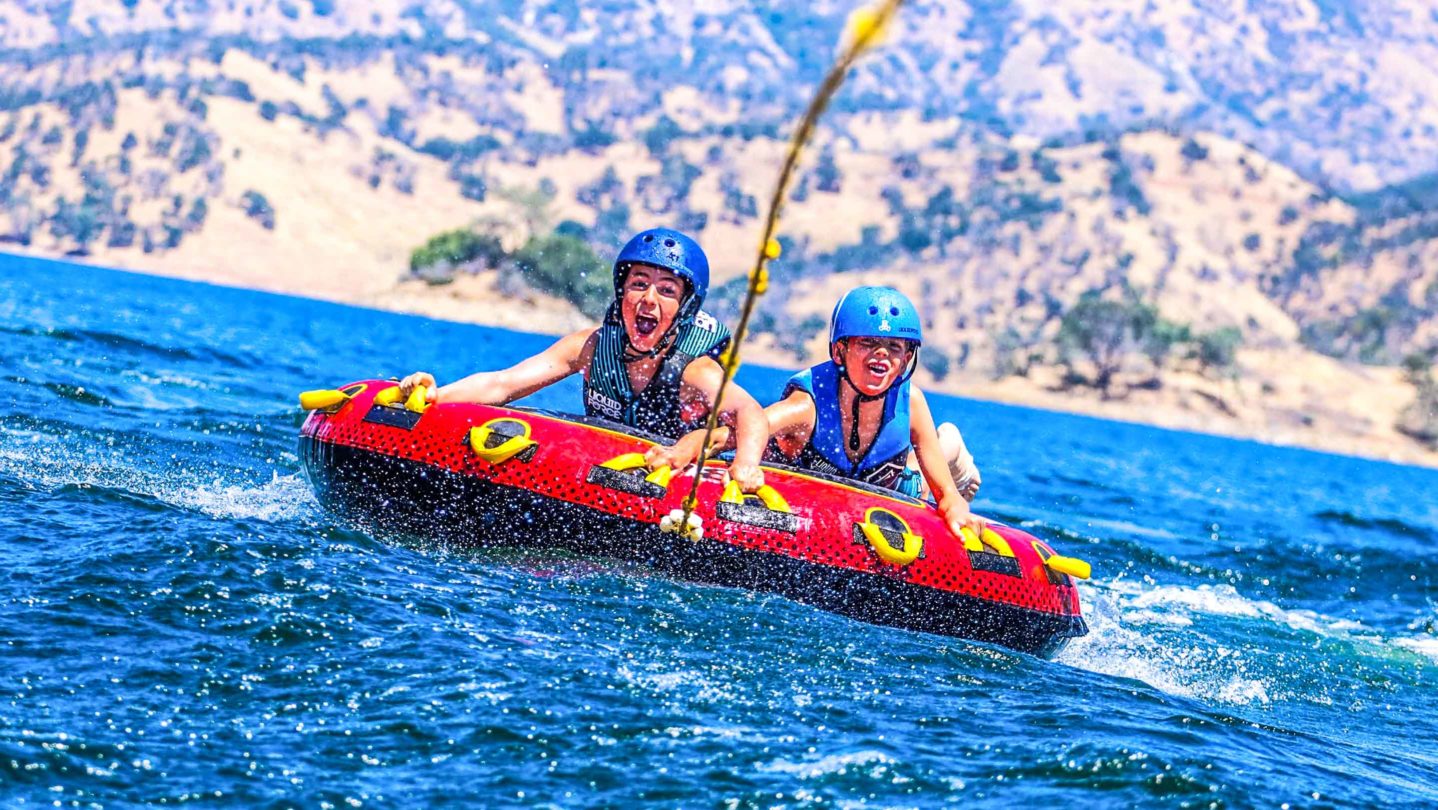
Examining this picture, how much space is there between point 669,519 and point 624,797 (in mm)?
2389

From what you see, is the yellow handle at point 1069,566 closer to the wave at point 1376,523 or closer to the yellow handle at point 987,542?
the yellow handle at point 987,542

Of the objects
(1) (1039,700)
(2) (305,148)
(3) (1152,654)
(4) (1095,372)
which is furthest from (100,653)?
(2) (305,148)

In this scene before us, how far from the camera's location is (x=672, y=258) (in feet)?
29.8

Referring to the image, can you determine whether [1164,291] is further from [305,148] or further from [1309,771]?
[1309,771]

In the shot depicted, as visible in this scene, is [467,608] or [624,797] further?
[467,608]

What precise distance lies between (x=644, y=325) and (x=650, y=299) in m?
0.16

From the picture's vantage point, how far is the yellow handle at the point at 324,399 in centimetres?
920

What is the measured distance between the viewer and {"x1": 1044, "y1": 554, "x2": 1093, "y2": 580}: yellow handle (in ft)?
29.3

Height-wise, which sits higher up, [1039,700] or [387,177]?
[387,177]

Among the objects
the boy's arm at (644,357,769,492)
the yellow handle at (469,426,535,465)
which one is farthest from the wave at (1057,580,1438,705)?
the yellow handle at (469,426,535,465)

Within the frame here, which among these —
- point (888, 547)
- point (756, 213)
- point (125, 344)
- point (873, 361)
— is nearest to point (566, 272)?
point (756, 213)

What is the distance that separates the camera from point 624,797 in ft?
17.3

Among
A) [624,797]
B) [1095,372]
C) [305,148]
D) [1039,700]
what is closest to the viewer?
[624,797]

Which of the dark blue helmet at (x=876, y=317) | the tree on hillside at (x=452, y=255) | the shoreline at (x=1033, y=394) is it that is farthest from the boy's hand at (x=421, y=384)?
the tree on hillside at (x=452, y=255)
